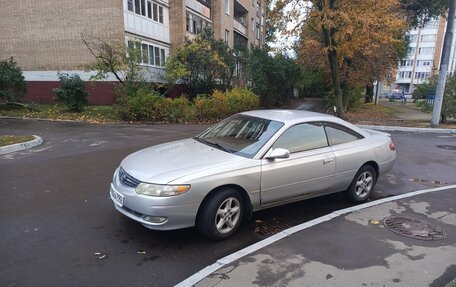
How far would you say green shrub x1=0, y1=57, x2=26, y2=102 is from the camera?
17.2 m

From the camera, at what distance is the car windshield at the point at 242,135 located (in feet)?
14.6

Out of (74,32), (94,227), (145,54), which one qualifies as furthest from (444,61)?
(74,32)

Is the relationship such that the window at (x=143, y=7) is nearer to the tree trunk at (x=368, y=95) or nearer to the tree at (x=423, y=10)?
the tree at (x=423, y=10)

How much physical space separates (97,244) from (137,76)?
1434 centimetres

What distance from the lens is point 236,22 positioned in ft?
123

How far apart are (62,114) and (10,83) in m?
3.43

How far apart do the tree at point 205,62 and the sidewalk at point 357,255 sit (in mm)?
16991

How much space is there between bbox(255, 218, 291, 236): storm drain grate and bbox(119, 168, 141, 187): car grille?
1.61 metres

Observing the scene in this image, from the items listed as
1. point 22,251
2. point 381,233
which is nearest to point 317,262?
point 381,233

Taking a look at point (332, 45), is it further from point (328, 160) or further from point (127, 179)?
point (127, 179)

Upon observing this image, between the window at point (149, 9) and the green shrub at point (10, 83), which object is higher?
the window at point (149, 9)

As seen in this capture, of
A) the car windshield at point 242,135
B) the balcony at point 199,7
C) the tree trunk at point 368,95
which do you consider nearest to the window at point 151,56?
the balcony at point 199,7

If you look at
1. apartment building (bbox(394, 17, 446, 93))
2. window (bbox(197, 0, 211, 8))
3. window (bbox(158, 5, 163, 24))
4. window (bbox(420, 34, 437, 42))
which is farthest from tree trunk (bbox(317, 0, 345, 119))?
window (bbox(420, 34, 437, 42))

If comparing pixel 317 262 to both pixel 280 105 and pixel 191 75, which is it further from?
pixel 280 105
